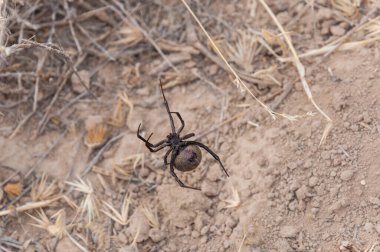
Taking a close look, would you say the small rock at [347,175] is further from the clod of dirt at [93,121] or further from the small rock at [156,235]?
the clod of dirt at [93,121]

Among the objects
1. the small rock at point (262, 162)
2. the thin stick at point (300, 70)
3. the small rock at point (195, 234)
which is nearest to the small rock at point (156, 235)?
the small rock at point (195, 234)

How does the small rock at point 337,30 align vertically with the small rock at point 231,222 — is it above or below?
above

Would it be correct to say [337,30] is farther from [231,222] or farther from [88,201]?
[88,201]

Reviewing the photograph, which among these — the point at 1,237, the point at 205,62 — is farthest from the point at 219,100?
the point at 1,237

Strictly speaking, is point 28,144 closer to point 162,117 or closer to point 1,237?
point 1,237

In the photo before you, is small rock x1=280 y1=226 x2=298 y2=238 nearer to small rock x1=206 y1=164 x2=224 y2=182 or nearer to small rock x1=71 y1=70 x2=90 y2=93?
small rock x1=206 y1=164 x2=224 y2=182

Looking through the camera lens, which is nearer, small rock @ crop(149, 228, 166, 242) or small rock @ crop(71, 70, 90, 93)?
small rock @ crop(149, 228, 166, 242)

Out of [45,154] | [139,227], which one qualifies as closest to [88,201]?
[139,227]

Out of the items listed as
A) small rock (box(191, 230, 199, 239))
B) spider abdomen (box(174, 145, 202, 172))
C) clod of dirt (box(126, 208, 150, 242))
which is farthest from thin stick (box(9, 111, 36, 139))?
small rock (box(191, 230, 199, 239))
